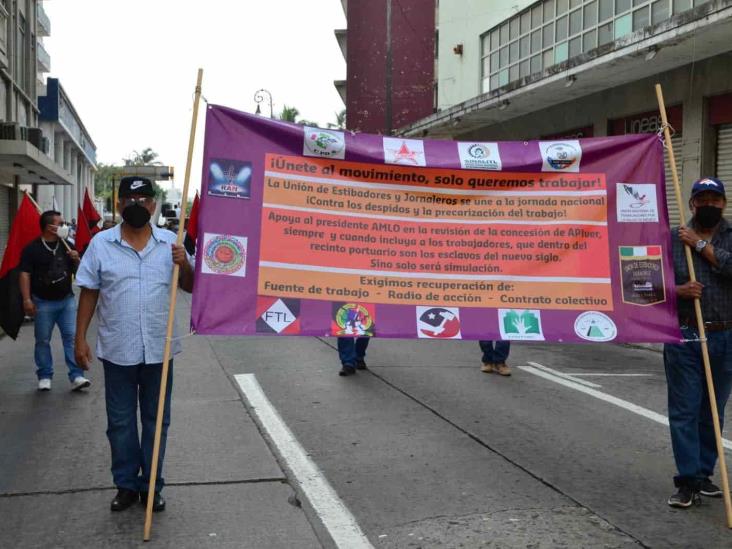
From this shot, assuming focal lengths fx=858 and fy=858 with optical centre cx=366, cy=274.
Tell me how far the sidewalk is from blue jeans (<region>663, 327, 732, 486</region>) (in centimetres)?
221

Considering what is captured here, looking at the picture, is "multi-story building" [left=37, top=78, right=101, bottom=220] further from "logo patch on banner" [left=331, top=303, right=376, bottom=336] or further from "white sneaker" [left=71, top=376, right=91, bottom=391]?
"logo patch on banner" [left=331, top=303, right=376, bottom=336]

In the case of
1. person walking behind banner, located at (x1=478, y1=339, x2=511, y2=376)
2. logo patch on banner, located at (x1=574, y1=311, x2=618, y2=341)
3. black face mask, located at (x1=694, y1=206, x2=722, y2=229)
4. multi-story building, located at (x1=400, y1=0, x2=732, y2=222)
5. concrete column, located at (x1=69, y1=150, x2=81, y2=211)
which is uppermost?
concrete column, located at (x1=69, y1=150, x2=81, y2=211)

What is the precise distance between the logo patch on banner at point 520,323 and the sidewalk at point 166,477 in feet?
5.40

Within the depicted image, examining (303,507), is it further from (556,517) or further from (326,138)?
(326,138)

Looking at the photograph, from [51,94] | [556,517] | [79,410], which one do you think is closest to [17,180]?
[51,94]

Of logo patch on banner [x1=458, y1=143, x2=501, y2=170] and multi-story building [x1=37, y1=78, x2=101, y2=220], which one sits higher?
multi-story building [x1=37, y1=78, x2=101, y2=220]

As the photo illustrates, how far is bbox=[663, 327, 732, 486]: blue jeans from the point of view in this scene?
5.02m

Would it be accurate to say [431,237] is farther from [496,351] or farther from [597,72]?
[597,72]

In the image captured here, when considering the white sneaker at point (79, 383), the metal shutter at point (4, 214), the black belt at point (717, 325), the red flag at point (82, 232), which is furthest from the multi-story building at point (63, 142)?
the black belt at point (717, 325)

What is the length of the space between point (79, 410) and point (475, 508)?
14.3ft

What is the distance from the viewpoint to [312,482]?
18.1 feet

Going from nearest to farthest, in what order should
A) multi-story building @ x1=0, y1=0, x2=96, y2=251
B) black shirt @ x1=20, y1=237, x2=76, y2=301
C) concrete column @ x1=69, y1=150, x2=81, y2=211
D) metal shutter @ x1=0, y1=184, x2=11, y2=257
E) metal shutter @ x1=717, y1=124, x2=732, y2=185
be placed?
black shirt @ x1=20, y1=237, x2=76, y2=301, metal shutter @ x1=717, y1=124, x2=732, y2=185, multi-story building @ x1=0, y1=0, x2=96, y2=251, metal shutter @ x1=0, y1=184, x2=11, y2=257, concrete column @ x1=69, y1=150, x2=81, y2=211

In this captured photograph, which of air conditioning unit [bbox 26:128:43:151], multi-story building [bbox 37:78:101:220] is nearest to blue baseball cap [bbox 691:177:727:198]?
air conditioning unit [bbox 26:128:43:151]

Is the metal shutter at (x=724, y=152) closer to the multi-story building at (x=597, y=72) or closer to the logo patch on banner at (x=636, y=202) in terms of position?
the multi-story building at (x=597, y=72)
